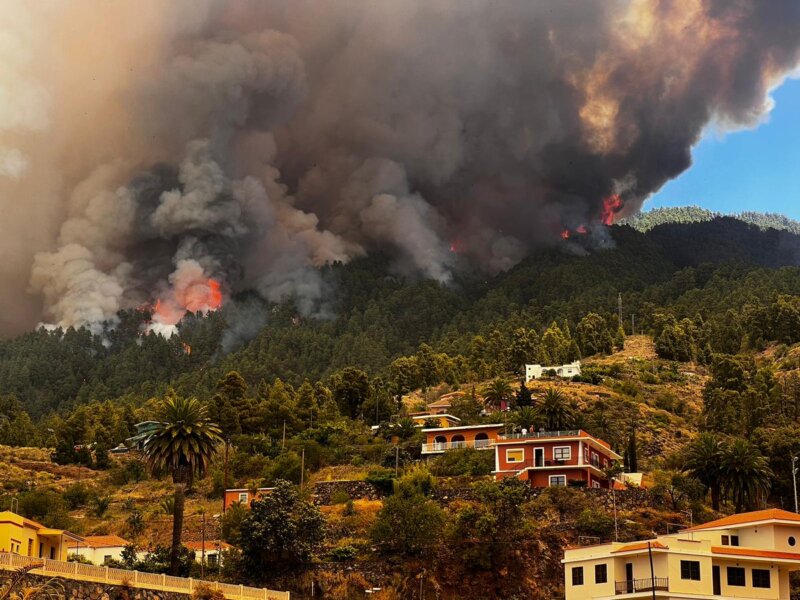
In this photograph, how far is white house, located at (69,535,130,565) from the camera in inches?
2928

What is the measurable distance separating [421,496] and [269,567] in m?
12.9

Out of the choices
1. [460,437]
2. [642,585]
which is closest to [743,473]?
[642,585]

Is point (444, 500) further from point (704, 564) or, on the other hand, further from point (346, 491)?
point (704, 564)

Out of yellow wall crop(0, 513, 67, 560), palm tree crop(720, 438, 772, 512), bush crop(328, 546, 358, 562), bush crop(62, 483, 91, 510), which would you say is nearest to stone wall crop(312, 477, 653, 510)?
palm tree crop(720, 438, 772, 512)

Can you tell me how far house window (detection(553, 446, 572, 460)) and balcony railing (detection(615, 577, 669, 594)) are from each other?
2643cm

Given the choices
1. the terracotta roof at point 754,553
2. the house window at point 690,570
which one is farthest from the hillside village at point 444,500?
the house window at point 690,570

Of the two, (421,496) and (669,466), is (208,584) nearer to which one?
(421,496)

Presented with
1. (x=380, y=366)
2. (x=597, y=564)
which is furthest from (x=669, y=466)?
(x=380, y=366)

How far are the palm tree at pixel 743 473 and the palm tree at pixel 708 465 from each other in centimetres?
56

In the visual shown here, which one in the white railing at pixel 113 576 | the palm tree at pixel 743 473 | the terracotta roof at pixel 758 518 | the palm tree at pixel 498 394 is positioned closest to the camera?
the white railing at pixel 113 576

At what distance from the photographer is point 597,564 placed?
209 ft

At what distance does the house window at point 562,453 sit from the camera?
87.9 m

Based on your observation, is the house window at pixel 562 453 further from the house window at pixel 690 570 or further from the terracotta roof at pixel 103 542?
the terracotta roof at pixel 103 542

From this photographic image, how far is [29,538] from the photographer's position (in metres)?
62.0
